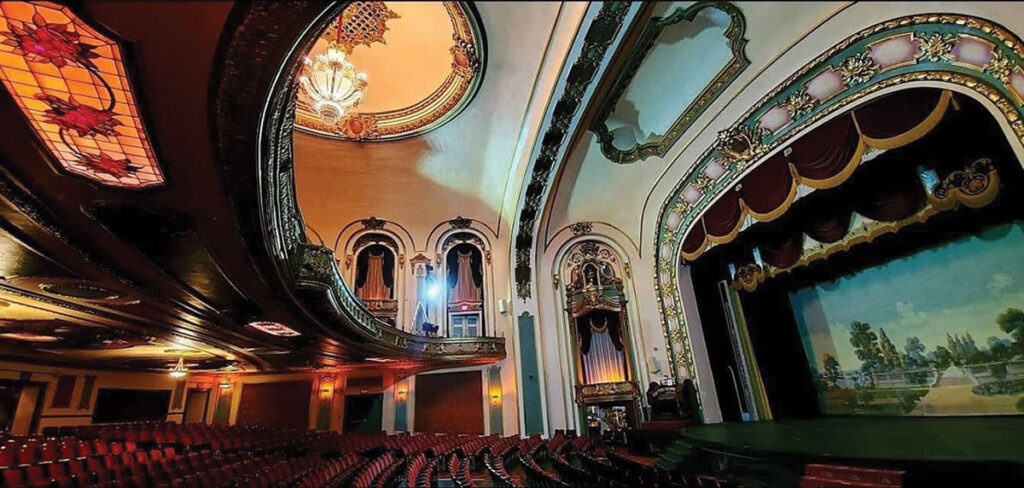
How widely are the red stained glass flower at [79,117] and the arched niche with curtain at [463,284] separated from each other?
34.5 feet

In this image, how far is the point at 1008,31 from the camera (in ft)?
14.0

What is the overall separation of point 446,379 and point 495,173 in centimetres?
667

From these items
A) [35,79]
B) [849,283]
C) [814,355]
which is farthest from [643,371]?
[35,79]

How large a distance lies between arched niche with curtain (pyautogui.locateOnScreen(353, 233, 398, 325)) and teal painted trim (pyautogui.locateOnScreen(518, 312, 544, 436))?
430 cm

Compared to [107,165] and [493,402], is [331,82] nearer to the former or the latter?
[107,165]

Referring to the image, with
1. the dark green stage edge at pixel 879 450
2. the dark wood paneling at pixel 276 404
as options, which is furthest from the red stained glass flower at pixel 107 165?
the dark wood paneling at pixel 276 404

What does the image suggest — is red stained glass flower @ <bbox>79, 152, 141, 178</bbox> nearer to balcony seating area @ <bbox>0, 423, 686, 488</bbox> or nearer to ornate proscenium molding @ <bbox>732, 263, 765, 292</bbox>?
balcony seating area @ <bbox>0, 423, 686, 488</bbox>

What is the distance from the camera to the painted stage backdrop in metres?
6.70

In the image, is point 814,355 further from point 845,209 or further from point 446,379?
point 446,379

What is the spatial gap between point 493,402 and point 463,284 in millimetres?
3862

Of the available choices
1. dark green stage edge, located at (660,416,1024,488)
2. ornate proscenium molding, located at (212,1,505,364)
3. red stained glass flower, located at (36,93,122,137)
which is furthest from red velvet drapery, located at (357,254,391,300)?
red stained glass flower, located at (36,93,122,137)

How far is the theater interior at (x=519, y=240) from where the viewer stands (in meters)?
2.92

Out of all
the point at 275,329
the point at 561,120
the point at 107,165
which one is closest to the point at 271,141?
the point at 107,165

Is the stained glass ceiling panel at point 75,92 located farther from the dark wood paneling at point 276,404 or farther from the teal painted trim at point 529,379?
Answer: the dark wood paneling at point 276,404
